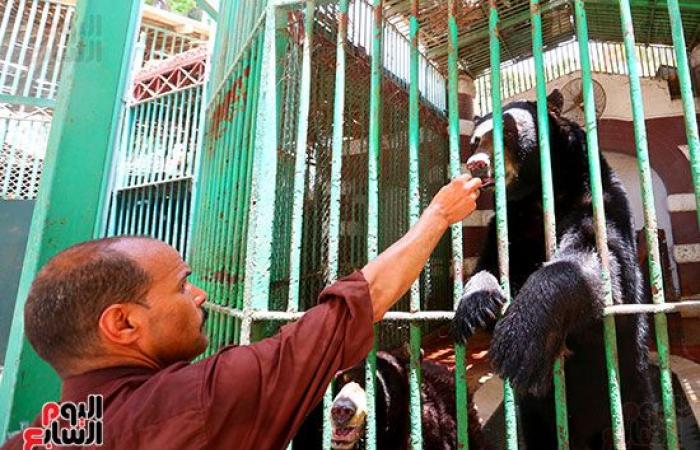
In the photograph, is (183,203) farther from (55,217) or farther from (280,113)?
(280,113)

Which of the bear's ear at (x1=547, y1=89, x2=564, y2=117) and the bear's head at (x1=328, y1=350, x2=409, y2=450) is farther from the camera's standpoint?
the bear's ear at (x1=547, y1=89, x2=564, y2=117)

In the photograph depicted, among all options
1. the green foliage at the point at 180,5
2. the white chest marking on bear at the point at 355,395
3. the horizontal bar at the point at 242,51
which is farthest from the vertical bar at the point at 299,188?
the green foliage at the point at 180,5

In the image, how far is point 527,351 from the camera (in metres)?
2.03

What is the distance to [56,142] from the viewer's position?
302 cm

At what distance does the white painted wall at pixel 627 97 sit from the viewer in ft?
27.3

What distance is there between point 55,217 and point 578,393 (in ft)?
11.0

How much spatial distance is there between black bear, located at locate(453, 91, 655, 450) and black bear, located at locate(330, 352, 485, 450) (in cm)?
92

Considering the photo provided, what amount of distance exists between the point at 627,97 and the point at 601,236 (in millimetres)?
8003

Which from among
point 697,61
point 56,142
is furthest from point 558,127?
point 697,61

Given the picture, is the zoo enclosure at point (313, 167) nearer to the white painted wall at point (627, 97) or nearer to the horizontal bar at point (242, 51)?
the horizontal bar at point (242, 51)

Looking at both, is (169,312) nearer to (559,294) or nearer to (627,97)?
(559,294)

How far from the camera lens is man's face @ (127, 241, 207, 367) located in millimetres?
1354

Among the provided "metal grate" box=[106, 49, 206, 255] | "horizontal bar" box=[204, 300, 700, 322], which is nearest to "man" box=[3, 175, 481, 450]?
"horizontal bar" box=[204, 300, 700, 322]
